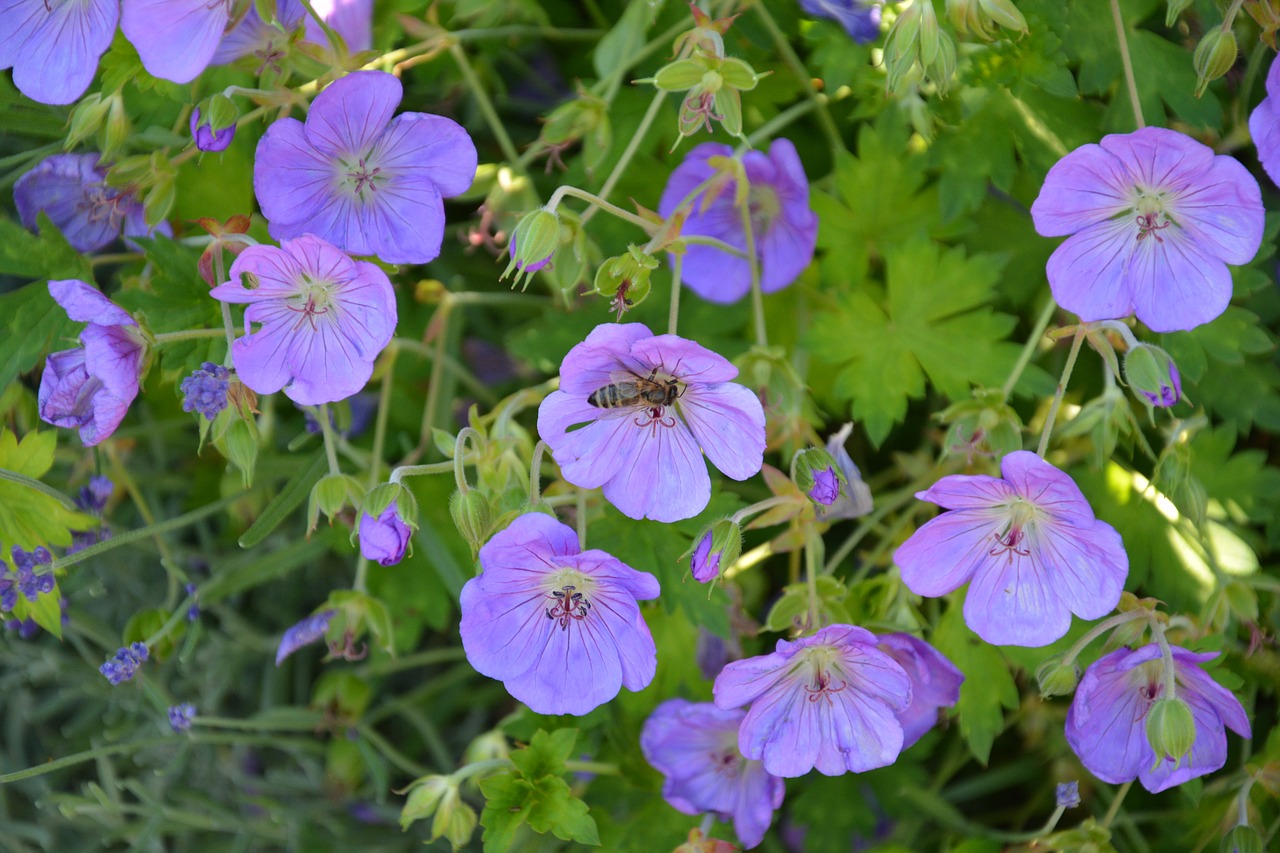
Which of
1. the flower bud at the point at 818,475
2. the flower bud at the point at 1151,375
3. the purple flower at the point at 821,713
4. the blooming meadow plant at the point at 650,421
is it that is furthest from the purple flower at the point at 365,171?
the flower bud at the point at 1151,375

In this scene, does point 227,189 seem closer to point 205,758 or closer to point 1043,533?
point 205,758

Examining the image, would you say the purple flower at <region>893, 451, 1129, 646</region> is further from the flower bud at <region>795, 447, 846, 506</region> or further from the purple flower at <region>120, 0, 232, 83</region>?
the purple flower at <region>120, 0, 232, 83</region>

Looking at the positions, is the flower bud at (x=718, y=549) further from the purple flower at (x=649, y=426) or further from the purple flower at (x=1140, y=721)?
the purple flower at (x=1140, y=721)

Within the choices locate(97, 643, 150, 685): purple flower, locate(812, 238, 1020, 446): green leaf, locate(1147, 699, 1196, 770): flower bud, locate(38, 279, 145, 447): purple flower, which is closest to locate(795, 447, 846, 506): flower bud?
locate(812, 238, 1020, 446): green leaf

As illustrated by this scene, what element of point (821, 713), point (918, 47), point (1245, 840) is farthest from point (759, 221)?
point (1245, 840)

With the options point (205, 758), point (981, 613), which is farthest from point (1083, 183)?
point (205, 758)
